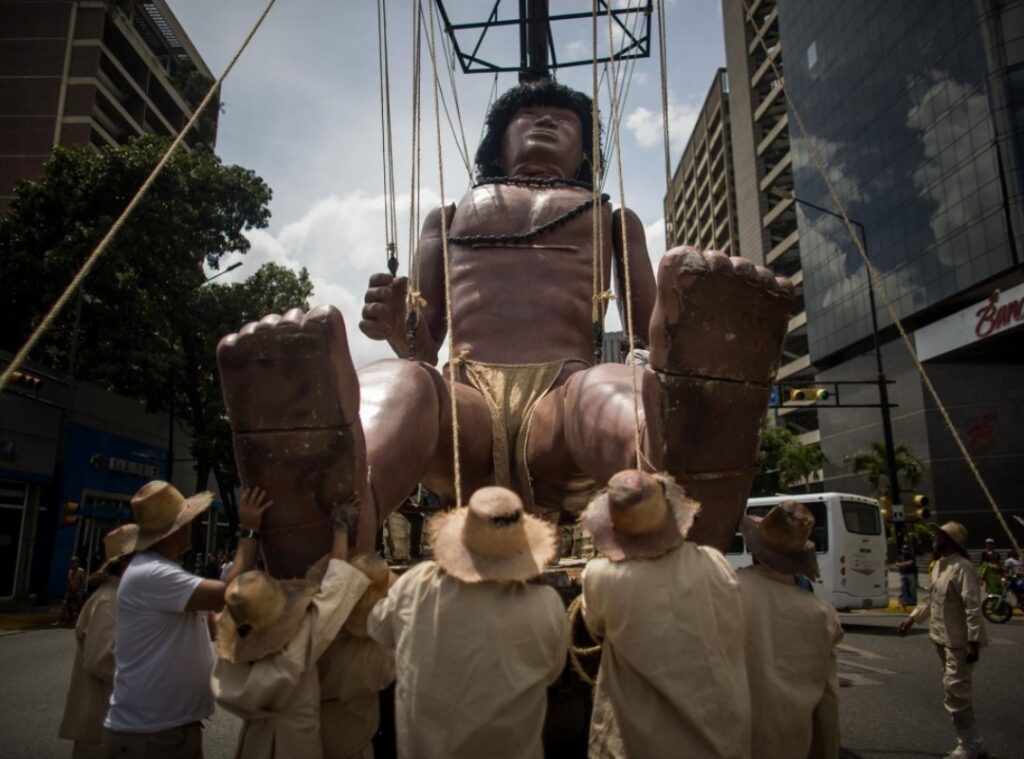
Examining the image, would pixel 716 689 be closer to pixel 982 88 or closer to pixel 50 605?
pixel 50 605

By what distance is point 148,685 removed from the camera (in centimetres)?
243

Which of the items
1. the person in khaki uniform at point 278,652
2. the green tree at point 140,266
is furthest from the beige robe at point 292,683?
the green tree at point 140,266

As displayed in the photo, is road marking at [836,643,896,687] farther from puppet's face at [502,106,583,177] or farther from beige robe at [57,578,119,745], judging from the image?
beige robe at [57,578,119,745]

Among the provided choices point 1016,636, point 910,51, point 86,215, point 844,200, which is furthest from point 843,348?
point 86,215

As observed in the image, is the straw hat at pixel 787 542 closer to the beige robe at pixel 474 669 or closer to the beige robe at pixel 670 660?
the beige robe at pixel 670 660

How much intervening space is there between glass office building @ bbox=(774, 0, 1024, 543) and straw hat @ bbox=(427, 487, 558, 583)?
2249 centimetres

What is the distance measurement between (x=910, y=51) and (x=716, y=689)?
28562 mm

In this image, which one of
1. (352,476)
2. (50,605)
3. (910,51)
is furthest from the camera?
(910,51)

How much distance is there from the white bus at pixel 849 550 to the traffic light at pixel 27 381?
12554mm

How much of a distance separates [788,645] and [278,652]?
5.07 feet

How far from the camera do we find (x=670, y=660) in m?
1.93

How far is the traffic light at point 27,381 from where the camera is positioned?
1387 centimetres

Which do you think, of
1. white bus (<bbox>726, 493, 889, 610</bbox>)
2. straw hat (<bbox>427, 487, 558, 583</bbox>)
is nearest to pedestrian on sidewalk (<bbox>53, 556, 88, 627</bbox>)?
white bus (<bbox>726, 493, 889, 610</bbox>)

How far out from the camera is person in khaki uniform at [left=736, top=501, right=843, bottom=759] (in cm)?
237
